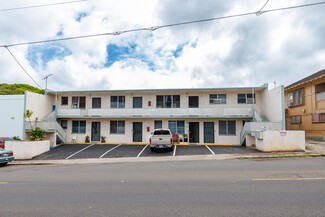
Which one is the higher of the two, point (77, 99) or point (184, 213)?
point (77, 99)

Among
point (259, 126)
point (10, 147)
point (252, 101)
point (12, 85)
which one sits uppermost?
point (12, 85)

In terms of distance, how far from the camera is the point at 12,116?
22297 mm

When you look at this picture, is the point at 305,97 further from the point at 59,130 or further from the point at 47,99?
the point at 47,99

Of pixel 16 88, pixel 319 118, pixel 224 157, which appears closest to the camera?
pixel 224 157

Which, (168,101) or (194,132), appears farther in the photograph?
(168,101)

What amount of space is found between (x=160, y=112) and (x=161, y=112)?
0.10 meters

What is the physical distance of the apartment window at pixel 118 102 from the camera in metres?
24.6

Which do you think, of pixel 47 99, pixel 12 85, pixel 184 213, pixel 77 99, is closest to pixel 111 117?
pixel 77 99

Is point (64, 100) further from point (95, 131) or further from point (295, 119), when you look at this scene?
point (295, 119)

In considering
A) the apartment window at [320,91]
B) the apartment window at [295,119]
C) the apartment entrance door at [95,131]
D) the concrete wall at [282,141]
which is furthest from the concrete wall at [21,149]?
the apartment window at [295,119]

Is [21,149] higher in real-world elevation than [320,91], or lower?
lower

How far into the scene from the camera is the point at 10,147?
1806 centimetres

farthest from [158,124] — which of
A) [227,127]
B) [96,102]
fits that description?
[96,102]

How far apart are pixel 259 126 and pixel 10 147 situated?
19934 mm
